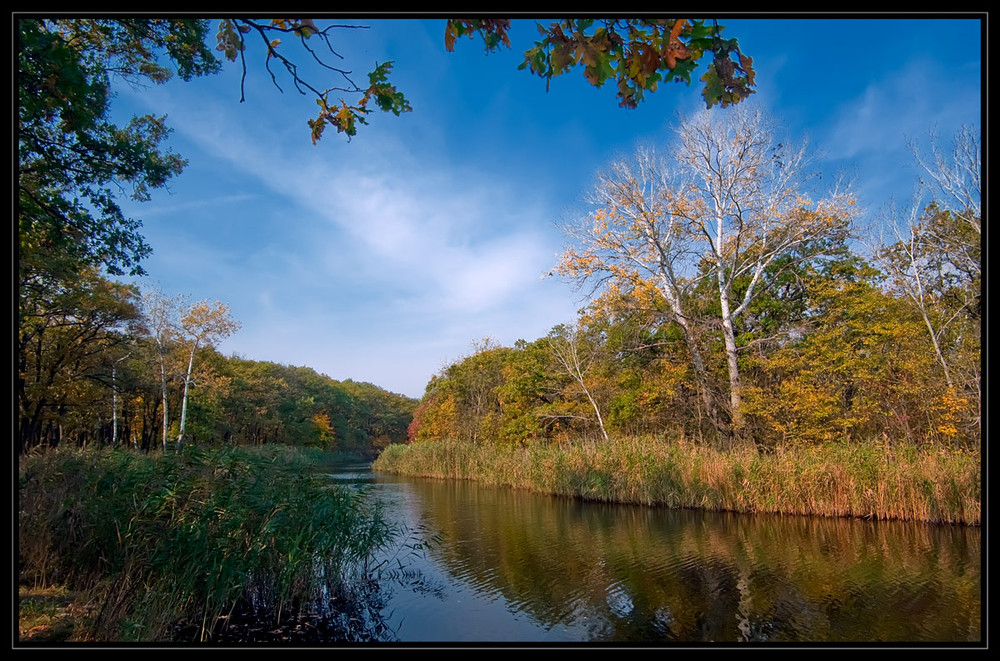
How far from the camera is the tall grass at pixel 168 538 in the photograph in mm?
4906

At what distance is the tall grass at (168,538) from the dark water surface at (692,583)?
4.42 ft

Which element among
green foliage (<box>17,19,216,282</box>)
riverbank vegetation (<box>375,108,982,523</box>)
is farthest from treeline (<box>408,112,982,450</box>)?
green foliage (<box>17,19,216,282</box>)

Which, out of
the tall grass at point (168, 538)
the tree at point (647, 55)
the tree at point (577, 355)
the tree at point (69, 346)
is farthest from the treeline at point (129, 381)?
the tree at point (577, 355)

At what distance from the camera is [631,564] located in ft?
26.7

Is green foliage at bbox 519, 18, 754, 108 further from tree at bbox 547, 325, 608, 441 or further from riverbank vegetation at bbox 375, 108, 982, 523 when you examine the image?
tree at bbox 547, 325, 608, 441

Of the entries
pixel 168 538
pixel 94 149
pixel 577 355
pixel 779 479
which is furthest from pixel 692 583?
pixel 577 355

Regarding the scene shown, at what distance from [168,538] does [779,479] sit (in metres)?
12.1

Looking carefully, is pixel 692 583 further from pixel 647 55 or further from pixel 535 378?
pixel 535 378

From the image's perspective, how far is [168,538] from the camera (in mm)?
5176

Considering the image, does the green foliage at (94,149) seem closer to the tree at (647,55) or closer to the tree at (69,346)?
the tree at (647,55)

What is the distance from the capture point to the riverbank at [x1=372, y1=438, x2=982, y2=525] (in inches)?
400
